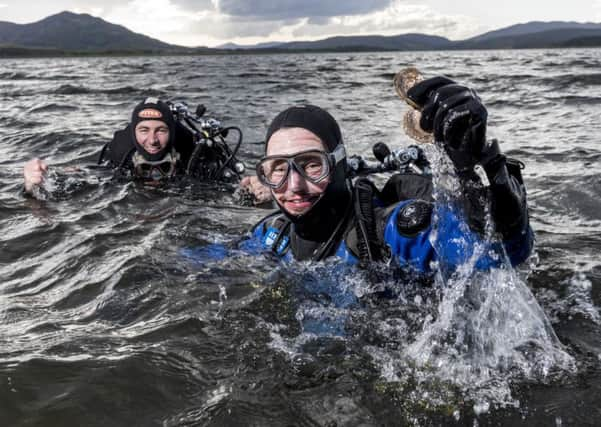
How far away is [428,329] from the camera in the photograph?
3.41 m

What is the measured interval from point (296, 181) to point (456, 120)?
4.44 feet

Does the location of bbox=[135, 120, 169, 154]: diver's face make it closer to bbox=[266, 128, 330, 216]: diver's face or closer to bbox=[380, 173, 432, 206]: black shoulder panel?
bbox=[266, 128, 330, 216]: diver's face

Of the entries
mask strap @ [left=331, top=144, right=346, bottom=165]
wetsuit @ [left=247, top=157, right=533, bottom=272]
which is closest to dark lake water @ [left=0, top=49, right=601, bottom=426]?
wetsuit @ [left=247, top=157, right=533, bottom=272]

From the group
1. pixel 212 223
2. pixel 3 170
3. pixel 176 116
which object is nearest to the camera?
pixel 212 223

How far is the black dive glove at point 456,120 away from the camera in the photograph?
2248 mm

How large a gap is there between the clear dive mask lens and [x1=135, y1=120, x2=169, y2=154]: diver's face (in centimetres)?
439

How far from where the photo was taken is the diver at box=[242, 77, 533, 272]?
2369 mm

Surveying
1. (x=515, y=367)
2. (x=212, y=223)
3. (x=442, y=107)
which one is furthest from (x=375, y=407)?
(x=212, y=223)

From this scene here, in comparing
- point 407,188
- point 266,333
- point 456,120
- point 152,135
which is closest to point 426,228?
point 407,188

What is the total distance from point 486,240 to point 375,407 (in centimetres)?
98

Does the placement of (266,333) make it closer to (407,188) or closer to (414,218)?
(414,218)

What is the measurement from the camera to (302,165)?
345 centimetres

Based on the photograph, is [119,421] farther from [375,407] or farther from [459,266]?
[459,266]

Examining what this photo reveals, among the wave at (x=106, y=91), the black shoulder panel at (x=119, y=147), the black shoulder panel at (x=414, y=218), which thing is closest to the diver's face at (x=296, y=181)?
the black shoulder panel at (x=414, y=218)
